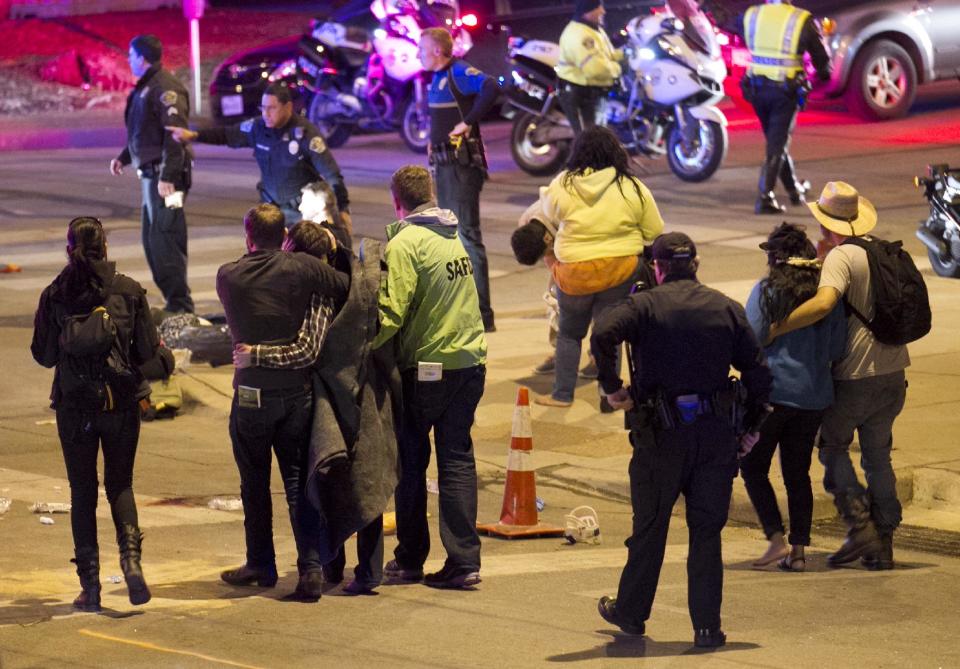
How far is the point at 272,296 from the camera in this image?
7.49 meters

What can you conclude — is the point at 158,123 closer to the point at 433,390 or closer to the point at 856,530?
the point at 433,390

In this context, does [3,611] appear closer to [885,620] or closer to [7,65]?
[885,620]

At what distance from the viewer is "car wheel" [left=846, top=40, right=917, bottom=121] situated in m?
22.8

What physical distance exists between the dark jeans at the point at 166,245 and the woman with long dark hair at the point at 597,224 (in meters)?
3.89

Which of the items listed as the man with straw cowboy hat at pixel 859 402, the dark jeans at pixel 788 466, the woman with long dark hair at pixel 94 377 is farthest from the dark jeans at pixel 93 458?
the man with straw cowboy hat at pixel 859 402

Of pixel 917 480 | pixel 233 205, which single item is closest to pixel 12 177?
pixel 233 205

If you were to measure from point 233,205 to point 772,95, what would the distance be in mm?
5504

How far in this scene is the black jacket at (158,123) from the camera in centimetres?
1340

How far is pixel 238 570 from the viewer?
25.8 ft

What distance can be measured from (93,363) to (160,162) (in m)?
6.25

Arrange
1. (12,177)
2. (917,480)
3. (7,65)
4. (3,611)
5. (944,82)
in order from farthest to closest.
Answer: (7,65), (944,82), (12,177), (917,480), (3,611)

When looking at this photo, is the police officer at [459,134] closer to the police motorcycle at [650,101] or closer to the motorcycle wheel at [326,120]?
the police motorcycle at [650,101]

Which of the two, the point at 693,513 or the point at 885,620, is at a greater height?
the point at 693,513

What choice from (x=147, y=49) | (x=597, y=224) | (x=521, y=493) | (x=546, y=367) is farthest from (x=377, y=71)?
(x=521, y=493)
